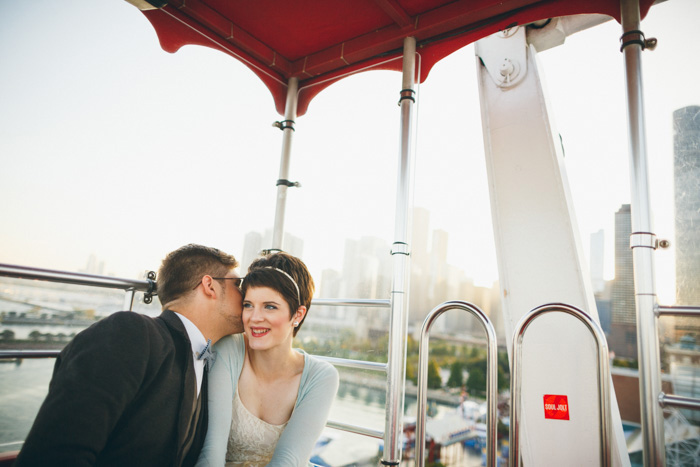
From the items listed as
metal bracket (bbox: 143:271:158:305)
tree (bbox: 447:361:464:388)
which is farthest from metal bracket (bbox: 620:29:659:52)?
tree (bbox: 447:361:464:388)

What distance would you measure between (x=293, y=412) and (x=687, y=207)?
2051 mm

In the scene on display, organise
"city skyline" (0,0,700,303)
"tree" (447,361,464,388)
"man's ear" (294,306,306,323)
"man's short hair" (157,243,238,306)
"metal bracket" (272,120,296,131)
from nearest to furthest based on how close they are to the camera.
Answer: "man's short hair" (157,243,238,306), "man's ear" (294,306,306,323), "city skyline" (0,0,700,303), "metal bracket" (272,120,296,131), "tree" (447,361,464,388)

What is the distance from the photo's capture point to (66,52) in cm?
244

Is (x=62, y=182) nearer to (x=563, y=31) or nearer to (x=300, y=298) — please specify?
(x=300, y=298)

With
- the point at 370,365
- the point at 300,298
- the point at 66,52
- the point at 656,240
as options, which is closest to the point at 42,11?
the point at 66,52

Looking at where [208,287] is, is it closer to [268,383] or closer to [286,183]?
[268,383]

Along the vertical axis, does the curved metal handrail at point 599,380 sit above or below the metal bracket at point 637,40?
below

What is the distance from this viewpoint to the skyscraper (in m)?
1.81

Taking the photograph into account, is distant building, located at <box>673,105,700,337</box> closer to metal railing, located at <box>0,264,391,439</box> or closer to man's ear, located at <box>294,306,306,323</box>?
metal railing, located at <box>0,264,391,439</box>

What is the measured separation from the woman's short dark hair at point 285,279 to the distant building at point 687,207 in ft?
5.50

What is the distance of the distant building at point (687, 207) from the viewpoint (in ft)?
5.91

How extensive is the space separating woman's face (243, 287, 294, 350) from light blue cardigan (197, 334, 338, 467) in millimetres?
143

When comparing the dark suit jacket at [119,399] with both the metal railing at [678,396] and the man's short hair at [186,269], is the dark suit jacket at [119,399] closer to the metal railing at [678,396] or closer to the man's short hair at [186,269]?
the man's short hair at [186,269]

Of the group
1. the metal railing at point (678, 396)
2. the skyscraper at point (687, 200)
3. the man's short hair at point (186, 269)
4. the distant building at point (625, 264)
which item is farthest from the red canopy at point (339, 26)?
the man's short hair at point (186, 269)
